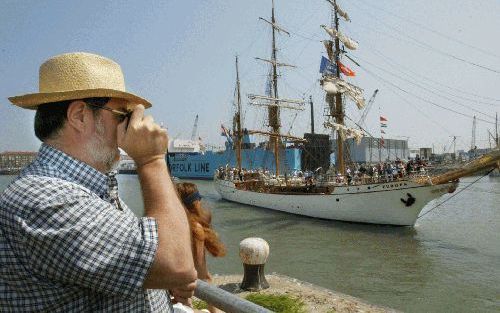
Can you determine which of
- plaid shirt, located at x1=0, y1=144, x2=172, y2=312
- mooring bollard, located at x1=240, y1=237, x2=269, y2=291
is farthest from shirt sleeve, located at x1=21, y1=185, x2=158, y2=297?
mooring bollard, located at x1=240, y1=237, x2=269, y2=291

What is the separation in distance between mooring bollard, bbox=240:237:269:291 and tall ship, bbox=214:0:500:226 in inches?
721

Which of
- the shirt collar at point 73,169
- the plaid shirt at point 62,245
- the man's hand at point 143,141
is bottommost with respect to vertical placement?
the plaid shirt at point 62,245

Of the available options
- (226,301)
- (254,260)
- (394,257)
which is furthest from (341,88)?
(226,301)

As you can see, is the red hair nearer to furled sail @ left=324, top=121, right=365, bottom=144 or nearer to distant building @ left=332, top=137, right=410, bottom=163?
furled sail @ left=324, top=121, right=365, bottom=144

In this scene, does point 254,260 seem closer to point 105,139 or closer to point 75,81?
point 105,139

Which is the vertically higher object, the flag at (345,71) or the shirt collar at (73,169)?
the flag at (345,71)

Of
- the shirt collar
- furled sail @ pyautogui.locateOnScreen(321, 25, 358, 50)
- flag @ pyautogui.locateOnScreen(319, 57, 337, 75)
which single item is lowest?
the shirt collar

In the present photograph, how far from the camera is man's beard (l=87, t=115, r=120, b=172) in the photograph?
1634 millimetres

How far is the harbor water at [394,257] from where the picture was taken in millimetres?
11836

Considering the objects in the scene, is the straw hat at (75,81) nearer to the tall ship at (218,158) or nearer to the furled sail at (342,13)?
the furled sail at (342,13)

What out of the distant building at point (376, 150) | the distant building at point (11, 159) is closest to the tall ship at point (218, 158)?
the distant building at point (376, 150)

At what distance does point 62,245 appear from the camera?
128 centimetres

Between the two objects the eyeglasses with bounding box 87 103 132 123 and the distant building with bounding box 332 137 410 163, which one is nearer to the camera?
the eyeglasses with bounding box 87 103 132 123

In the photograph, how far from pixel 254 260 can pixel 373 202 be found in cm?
2015
